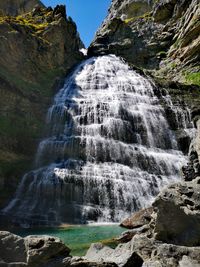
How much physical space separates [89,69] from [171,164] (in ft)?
91.6

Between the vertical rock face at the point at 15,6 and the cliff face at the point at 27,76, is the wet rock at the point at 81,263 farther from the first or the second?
the vertical rock face at the point at 15,6

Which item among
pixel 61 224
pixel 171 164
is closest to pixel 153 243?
pixel 61 224

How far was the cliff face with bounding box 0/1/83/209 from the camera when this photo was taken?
121 feet

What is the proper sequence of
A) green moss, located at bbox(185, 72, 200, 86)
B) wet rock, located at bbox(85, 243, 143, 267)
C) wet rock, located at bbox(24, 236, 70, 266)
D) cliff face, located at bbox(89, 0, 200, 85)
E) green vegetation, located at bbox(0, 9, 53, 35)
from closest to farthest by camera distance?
wet rock, located at bbox(24, 236, 70, 266) < wet rock, located at bbox(85, 243, 143, 267) < green moss, located at bbox(185, 72, 200, 86) < cliff face, located at bbox(89, 0, 200, 85) < green vegetation, located at bbox(0, 9, 53, 35)

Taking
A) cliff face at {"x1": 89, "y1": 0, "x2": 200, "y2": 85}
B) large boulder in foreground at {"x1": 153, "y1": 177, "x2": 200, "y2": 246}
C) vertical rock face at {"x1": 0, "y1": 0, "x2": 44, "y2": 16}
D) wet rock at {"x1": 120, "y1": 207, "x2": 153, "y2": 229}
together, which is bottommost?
large boulder in foreground at {"x1": 153, "y1": 177, "x2": 200, "y2": 246}

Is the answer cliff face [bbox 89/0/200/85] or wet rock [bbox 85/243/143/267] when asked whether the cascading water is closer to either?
cliff face [bbox 89/0/200/85]

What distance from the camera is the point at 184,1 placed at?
68625 mm

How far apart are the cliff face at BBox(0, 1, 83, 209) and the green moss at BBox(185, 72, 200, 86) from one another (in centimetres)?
1926

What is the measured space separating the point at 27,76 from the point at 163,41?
3092 centimetres

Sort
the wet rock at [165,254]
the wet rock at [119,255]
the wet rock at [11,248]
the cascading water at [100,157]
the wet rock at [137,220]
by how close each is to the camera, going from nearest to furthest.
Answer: the wet rock at [11,248], the wet rock at [165,254], the wet rock at [119,255], the wet rock at [137,220], the cascading water at [100,157]

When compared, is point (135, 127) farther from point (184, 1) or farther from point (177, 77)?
point (184, 1)

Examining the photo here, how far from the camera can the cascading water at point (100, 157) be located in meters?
28.9

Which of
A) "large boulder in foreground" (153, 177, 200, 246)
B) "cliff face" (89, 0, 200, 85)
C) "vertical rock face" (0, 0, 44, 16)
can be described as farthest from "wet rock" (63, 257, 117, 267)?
"vertical rock face" (0, 0, 44, 16)

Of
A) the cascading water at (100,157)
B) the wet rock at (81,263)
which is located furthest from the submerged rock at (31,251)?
the cascading water at (100,157)
